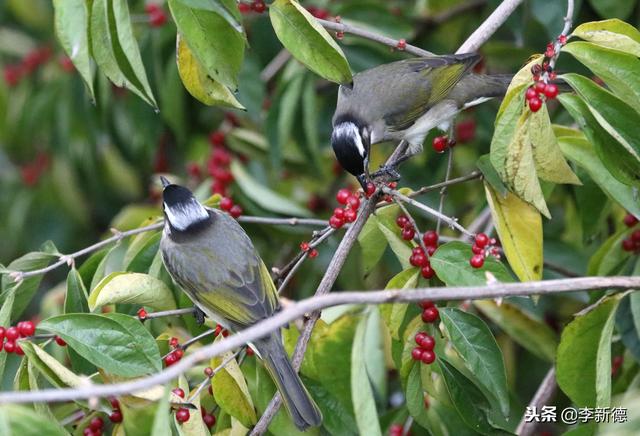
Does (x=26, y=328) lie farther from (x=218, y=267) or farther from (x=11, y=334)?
(x=218, y=267)

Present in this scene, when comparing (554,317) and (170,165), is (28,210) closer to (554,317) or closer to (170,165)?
(170,165)

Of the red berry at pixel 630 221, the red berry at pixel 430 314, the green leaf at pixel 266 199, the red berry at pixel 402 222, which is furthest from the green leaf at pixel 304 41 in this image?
the green leaf at pixel 266 199

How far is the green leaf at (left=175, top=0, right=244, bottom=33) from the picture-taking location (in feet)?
8.86

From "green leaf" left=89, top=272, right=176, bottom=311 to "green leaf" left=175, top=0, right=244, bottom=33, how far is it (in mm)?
894

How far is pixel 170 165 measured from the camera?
6.51 meters

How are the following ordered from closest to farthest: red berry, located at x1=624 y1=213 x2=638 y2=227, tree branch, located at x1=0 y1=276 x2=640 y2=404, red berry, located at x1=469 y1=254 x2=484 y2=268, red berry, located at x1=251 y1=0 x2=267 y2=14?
tree branch, located at x1=0 y1=276 x2=640 y2=404
red berry, located at x1=469 y1=254 x2=484 y2=268
red berry, located at x1=251 y1=0 x2=267 y2=14
red berry, located at x1=624 y1=213 x2=638 y2=227

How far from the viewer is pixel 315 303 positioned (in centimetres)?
220

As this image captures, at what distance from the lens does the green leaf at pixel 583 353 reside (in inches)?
117

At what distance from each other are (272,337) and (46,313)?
2088mm

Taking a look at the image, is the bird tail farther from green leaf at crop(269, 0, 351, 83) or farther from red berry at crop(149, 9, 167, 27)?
red berry at crop(149, 9, 167, 27)

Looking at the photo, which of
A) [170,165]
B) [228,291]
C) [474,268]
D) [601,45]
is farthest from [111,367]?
[170,165]

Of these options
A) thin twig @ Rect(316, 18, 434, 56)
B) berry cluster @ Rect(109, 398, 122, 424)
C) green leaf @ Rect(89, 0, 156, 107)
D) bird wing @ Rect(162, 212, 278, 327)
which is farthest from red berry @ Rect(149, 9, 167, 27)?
berry cluster @ Rect(109, 398, 122, 424)

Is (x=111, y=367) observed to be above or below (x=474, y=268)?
below

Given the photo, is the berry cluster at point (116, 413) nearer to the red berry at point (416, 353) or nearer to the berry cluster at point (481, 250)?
the red berry at point (416, 353)
